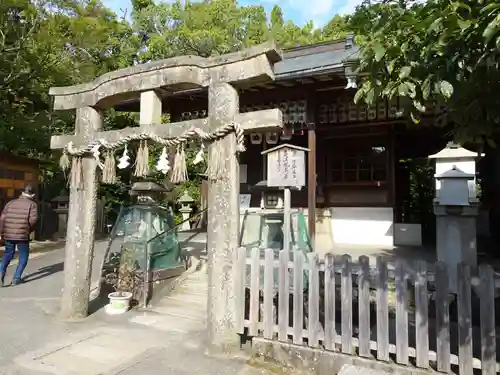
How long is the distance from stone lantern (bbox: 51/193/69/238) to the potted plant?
10.1 metres

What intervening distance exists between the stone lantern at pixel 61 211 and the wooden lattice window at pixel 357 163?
35.5ft

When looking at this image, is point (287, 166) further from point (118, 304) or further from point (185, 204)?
point (185, 204)

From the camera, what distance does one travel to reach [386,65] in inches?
116

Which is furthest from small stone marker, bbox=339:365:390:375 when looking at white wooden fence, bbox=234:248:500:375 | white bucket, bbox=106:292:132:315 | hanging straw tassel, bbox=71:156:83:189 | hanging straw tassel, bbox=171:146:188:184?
hanging straw tassel, bbox=71:156:83:189

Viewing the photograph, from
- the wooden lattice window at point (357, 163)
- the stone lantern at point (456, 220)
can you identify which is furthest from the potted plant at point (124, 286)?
the wooden lattice window at point (357, 163)

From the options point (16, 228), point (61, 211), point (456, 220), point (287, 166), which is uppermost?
point (287, 166)

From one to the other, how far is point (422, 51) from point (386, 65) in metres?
0.27

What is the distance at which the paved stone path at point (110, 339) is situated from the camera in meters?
4.25

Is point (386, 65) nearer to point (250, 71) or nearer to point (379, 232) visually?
point (250, 71)

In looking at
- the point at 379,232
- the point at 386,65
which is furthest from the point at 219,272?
the point at 379,232

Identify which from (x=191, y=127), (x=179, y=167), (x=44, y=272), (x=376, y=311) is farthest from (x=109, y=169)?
(x=44, y=272)

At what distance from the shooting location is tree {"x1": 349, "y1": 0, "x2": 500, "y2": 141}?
2.56 meters

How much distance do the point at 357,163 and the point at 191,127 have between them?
779 cm

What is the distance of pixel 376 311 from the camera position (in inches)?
170
